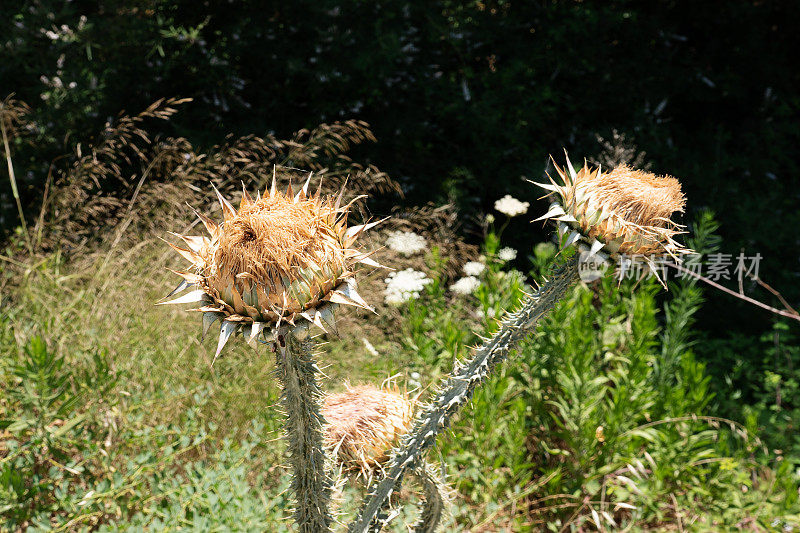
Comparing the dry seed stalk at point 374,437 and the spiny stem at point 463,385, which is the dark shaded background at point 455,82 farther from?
the spiny stem at point 463,385

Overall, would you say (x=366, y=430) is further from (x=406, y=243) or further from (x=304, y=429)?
(x=406, y=243)

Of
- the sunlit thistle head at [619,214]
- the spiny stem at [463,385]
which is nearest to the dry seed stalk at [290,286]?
the spiny stem at [463,385]

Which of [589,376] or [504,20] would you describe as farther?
[504,20]

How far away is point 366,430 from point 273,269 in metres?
0.48

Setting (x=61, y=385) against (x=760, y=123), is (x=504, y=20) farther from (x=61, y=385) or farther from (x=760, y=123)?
(x=61, y=385)

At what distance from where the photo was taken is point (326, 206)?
116 cm

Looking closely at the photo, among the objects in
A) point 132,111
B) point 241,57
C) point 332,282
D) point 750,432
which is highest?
point 332,282

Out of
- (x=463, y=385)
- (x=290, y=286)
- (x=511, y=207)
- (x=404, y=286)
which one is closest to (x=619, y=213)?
(x=463, y=385)

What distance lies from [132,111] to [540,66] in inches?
130

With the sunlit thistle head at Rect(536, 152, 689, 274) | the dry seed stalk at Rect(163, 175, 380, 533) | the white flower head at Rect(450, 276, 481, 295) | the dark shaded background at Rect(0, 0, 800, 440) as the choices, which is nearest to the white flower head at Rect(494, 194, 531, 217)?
the white flower head at Rect(450, 276, 481, 295)

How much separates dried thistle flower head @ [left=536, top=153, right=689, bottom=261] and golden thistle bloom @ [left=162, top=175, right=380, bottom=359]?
419mm

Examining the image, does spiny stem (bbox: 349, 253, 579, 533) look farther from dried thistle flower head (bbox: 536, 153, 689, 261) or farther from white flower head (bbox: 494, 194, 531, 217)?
white flower head (bbox: 494, 194, 531, 217)

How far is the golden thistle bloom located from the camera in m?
1.06

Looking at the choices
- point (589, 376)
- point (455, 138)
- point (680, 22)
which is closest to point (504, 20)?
point (455, 138)
